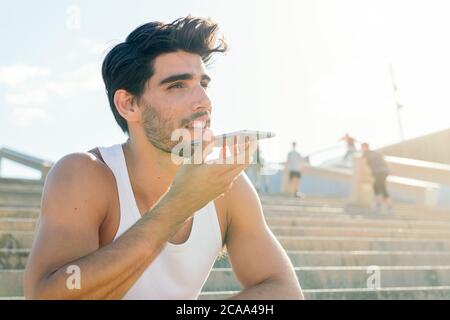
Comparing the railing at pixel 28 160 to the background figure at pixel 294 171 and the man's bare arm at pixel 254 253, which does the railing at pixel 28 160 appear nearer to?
the background figure at pixel 294 171

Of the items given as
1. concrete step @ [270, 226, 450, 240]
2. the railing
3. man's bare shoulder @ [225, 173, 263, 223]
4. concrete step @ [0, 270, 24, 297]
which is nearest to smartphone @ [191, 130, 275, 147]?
man's bare shoulder @ [225, 173, 263, 223]

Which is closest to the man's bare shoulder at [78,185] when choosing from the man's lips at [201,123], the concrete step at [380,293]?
the man's lips at [201,123]

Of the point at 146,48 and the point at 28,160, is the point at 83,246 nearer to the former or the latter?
the point at 146,48

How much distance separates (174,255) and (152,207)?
0.40 m

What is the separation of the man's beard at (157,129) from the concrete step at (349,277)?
2497 millimetres

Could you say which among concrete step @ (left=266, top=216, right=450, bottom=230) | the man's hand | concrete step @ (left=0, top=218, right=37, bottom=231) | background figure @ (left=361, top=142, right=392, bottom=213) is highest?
background figure @ (left=361, top=142, right=392, bottom=213)

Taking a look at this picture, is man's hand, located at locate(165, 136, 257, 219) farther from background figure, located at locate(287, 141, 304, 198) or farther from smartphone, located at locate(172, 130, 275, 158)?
background figure, located at locate(287, 141, 304, 198)

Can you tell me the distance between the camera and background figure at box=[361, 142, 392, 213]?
11389 millimetres

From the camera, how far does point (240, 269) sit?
8.49 feet

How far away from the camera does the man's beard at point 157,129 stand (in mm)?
2619
